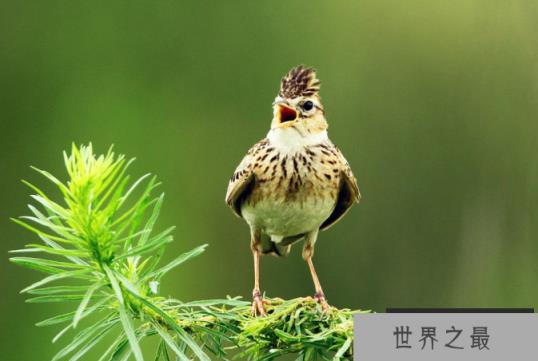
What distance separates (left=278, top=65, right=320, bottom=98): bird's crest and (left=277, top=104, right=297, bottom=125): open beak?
3 cm

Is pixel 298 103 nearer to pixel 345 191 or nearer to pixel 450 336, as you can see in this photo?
pixel 345 191

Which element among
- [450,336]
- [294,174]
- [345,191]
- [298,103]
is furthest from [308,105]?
[450,336]

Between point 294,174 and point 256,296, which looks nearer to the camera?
point 256,296

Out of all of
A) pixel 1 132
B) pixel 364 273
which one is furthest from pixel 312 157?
pixel 1 132

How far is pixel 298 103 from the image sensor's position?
8.77 feet

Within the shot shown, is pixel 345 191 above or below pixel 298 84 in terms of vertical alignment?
below

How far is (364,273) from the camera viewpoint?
4.92m

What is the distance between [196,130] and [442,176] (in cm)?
125

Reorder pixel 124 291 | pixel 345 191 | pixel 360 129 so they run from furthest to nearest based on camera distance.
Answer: pixel 360 129
pixel 345 191
pixel 124 291

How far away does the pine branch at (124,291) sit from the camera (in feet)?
4.56

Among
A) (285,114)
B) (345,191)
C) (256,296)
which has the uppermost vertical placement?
A: (285,114)

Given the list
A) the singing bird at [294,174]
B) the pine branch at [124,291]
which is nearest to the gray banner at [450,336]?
the pine branch at [124,291]

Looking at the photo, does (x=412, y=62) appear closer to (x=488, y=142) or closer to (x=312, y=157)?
A: (x=488, y=142)

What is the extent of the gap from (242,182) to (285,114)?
A: 0.22 metres
